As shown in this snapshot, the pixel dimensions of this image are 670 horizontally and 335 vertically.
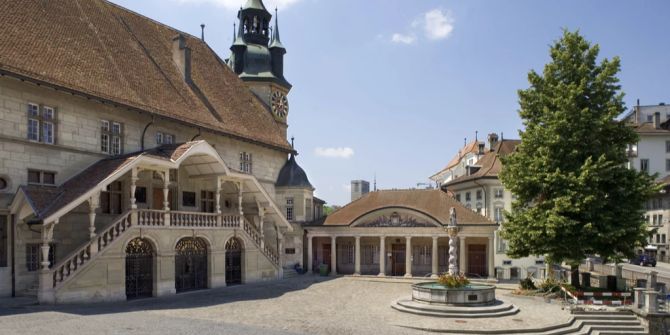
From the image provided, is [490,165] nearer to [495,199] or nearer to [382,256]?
[495,199]

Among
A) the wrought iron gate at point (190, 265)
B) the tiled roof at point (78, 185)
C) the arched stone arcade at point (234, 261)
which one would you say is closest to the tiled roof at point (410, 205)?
the arched stone arcade at point (234, 261)

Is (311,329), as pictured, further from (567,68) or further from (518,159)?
(567,68)

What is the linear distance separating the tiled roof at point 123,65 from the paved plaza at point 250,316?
9.62 m

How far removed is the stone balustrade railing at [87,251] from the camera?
22.0 metres

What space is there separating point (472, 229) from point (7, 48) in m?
27.2

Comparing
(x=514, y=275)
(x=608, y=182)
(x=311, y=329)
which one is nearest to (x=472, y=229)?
(x=514, y=275)

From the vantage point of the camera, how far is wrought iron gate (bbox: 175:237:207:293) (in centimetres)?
2830

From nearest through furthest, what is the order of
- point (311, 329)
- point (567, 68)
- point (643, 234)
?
point (311, 329) < point (643, 234) < point (567, 68)

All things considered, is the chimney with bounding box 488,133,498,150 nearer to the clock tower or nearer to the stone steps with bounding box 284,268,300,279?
the clock tower

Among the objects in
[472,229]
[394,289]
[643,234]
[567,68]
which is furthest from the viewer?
[472,229]

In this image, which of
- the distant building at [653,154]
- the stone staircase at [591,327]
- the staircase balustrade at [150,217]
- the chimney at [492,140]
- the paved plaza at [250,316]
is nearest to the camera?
the paved plaza at [250,316]

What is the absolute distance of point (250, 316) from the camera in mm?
20984

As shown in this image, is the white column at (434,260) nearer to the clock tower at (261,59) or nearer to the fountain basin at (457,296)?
the fountain basin at (457,296)

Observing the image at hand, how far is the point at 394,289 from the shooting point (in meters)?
31.0
